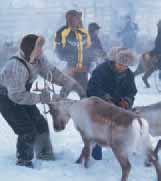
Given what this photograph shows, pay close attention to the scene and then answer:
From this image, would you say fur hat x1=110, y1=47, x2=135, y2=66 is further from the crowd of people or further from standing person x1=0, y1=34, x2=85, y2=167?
standing person x1=0, y1=34, x2=85, y2=167

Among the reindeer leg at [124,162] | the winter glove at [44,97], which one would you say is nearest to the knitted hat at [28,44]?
the winter glove at [44,97]

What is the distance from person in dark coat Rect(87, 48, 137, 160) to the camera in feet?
17.0

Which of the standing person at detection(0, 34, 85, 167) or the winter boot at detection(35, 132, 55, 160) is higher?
the standing person at detection(0, 34, 85, 167)

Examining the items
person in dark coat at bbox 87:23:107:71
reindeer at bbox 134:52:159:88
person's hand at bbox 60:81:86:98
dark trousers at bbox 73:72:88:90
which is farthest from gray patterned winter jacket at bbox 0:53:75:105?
reindeer at bbox 134:52:159:88

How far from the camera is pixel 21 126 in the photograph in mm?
4938

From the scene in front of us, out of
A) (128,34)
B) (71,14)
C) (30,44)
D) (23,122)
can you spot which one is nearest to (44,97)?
(23,122)

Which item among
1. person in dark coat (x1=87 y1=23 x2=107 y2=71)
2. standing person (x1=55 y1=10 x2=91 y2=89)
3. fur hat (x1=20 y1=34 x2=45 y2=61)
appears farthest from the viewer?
person in dark coat (x1=87 y1=23 x2=107 y2=71)

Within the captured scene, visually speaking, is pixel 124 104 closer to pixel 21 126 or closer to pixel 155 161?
pixel 155 161

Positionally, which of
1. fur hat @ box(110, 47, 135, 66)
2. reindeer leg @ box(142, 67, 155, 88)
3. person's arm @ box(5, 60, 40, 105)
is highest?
fur hat @ box(110, 47, 135, 66)

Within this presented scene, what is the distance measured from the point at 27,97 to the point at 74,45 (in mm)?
3182

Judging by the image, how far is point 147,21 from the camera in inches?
742

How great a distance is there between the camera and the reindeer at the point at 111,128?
4.38 m

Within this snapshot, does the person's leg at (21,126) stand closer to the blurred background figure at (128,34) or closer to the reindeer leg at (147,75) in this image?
the reindeer leg at (147,75)

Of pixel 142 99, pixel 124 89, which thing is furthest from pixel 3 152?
pixel 142 99
